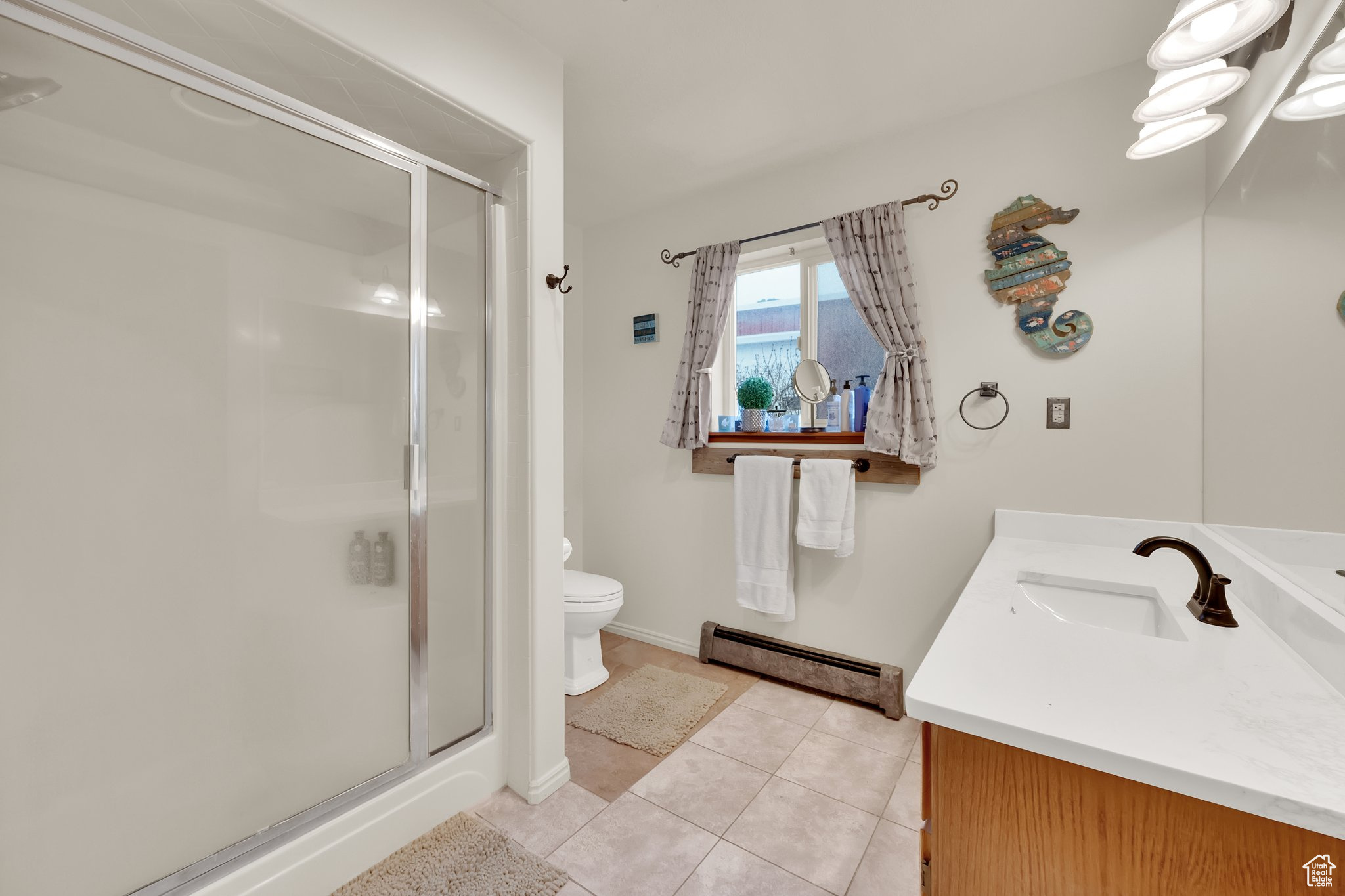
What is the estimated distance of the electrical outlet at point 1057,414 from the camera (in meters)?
1.90

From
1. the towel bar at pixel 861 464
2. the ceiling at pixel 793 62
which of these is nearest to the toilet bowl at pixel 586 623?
the towel bar at pixel 861 464

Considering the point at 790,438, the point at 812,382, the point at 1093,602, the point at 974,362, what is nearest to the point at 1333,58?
the point at 1093,602

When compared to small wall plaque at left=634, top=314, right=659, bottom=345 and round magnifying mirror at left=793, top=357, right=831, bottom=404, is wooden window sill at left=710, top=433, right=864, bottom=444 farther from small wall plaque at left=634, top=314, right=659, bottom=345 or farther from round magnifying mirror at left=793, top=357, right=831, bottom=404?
small wall plaque at left=634, top=314, right=659, bottom=345

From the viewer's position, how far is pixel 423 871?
1.39 m

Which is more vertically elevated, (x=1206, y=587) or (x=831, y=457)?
(x=831, y=457)

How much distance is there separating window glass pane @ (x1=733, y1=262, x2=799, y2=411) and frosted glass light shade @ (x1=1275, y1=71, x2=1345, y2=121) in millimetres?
1729

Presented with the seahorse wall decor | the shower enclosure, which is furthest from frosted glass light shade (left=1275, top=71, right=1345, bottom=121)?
the shower enclosure

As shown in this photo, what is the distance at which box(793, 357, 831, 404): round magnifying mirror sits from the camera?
239 centimetres

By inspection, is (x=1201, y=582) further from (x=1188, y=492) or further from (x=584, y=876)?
(x=584, y=876)

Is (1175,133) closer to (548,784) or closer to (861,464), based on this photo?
(861,464)

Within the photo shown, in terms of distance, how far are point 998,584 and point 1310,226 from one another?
88cm

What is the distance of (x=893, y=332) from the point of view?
2.15 m

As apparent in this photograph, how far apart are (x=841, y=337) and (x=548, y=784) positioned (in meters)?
2.10

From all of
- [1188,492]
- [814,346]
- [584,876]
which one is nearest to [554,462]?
[584,876]
